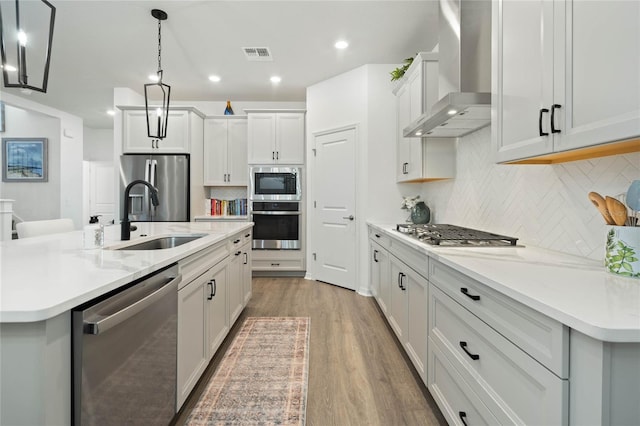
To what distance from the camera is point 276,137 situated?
497cm

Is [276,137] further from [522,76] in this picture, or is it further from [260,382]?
[522,76]

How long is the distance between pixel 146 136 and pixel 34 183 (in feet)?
12.0

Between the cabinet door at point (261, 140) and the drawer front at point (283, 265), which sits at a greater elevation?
the cabinet door at point (261, 140)

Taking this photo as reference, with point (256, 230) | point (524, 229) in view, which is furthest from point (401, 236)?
point (256, 230)

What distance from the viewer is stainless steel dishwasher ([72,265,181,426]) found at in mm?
919

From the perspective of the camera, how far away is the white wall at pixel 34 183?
653 centimetres

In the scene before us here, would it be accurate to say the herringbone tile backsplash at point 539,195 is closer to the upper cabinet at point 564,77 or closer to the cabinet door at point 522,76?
the upper cabinet at point 564,77

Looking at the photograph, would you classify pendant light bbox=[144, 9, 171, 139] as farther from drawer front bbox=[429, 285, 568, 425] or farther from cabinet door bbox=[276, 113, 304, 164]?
drawer front bbox=[429, 285, 568, 425]

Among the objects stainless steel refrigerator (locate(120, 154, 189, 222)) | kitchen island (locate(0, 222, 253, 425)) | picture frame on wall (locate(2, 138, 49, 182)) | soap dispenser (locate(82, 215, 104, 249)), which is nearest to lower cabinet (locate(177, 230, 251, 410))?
soap dispenser (locate(82, 215, 104, 249))

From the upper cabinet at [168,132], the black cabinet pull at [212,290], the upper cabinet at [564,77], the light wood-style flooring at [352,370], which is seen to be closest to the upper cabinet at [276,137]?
the upper cabinet at [168,132]

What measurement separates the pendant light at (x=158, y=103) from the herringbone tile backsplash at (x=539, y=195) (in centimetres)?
252

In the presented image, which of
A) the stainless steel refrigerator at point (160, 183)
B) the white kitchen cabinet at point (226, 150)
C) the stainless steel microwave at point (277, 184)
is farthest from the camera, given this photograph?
the white kitchen cabinet at point (226, 150)

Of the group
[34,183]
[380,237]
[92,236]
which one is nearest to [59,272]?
[92,236]

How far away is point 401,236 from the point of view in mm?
2457
